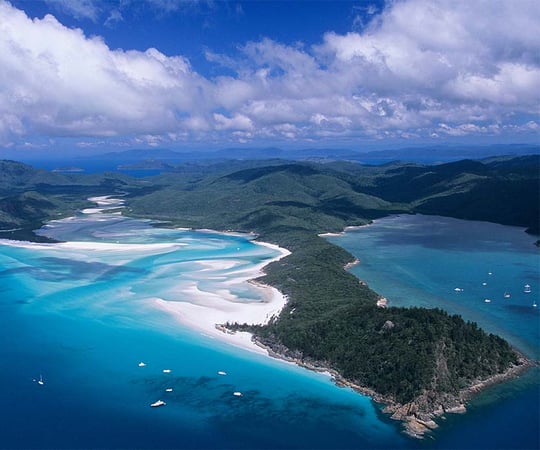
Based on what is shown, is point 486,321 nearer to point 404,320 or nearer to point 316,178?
point 404,320

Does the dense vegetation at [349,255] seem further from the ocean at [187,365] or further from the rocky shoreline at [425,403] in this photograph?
the ocean at [187,365]

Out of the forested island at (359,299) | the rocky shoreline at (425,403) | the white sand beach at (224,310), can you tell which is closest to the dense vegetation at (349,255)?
the forested island at (359,299)

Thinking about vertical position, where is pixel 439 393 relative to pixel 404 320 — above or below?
below

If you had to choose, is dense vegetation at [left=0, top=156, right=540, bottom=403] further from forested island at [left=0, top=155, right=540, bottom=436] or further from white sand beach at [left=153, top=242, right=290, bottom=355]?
white sand beach at [left=153, top=242, right=290, bottom=355]

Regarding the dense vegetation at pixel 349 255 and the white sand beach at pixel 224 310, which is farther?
the white sand beach at pixel 224 310

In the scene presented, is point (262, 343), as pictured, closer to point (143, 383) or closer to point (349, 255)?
point (143, 383)

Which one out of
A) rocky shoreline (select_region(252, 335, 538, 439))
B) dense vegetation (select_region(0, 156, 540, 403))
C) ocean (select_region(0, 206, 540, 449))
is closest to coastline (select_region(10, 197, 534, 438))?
rocky shoreline (select_region(252, 335, 538, 439))

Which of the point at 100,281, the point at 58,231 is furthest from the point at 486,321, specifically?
the point at 58,231
